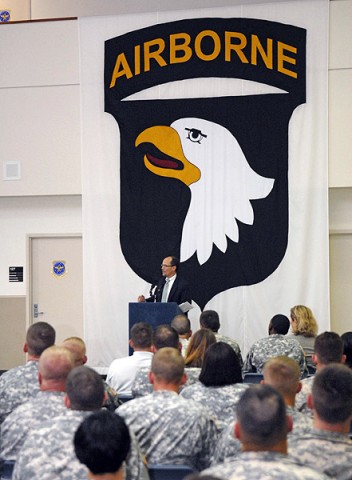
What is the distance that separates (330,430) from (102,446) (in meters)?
0.96

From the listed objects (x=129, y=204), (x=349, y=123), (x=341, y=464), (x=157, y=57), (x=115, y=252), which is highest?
(x=157, y=57)

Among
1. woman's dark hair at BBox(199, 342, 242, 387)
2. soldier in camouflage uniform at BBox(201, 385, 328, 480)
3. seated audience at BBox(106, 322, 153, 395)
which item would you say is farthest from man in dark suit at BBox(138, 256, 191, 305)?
soldier in camouflage uniform at BBox(201, 385, 328, 480)

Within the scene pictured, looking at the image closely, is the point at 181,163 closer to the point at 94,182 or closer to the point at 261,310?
the point at 94,182

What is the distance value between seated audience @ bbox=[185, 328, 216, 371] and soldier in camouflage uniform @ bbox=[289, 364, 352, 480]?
2169 mm

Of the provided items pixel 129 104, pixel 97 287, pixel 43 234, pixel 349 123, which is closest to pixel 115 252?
pixel 97 287

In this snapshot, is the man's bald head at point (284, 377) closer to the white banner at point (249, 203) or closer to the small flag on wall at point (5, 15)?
the white banner at point (249, 203)

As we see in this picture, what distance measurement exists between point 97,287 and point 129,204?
3.90 feet

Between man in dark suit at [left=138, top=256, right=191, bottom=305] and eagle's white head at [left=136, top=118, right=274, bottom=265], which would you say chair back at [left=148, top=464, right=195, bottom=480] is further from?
eagle's white head at [left=136, top=118, right=274, bottom=265]

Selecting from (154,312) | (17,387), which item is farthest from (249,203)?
(17,387)

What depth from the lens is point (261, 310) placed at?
33.2 feet

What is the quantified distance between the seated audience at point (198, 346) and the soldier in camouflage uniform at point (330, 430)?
7.12 ft

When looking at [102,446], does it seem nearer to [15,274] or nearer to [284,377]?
[284,377]

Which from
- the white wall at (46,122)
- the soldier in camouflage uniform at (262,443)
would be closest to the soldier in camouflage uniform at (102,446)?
the soldier in camouflage uniform at (262,443)

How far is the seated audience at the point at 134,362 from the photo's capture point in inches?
225
